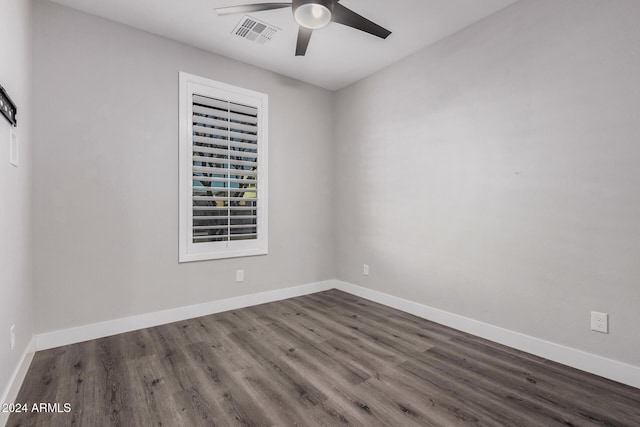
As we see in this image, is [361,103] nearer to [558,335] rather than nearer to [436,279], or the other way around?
[436,279]

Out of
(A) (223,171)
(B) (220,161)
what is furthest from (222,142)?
(A) (223,171)

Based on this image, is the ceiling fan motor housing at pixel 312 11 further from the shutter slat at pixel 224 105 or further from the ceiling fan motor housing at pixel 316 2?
the shutter slat at pixel 224 105

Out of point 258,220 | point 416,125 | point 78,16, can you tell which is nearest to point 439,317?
point 416,125

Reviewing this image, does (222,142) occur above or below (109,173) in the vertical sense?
above

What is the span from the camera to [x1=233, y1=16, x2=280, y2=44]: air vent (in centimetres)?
273

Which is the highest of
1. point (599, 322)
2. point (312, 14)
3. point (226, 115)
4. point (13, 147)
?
point (312, 14)

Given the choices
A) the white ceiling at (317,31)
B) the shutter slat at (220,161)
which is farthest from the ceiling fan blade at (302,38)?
the shutter slat at (220,161)

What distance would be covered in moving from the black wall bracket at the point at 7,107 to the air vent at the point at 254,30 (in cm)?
180

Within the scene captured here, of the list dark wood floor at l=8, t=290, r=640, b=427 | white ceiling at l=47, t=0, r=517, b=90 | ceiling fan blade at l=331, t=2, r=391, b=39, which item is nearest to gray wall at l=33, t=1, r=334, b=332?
white ceiling at l=47, t=0, r=517, b=90

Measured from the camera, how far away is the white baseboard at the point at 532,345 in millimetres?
2011

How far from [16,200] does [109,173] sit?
82 cm

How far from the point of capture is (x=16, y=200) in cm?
195

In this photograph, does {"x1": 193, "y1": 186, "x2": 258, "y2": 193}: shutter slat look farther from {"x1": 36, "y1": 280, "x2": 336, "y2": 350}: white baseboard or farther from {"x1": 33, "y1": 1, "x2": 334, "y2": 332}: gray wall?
{"x1": 36, "y1": 280, "x2": 336, "y2": 350}: white baseboard

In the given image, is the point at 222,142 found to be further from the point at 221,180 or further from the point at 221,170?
the point at 221,180
